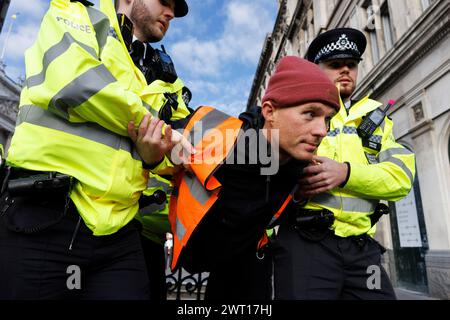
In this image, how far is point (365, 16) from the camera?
37.4 ft

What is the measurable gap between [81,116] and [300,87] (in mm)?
1152

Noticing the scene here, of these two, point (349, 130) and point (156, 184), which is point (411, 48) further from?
point (156, 184)

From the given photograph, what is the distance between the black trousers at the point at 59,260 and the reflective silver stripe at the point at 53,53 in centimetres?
56

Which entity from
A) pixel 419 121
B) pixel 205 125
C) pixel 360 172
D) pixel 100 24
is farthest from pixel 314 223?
pixel 419 121

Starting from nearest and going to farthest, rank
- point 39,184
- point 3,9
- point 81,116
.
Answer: point 39,184 < point 81,116 < point 3,9

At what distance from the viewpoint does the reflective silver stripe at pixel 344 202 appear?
6.79 ft

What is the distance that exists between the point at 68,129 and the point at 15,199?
16.2 inches

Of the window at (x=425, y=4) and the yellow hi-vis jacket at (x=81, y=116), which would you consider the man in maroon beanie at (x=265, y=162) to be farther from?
the window at (x=425, y=4)

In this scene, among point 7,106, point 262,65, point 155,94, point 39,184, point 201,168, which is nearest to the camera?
point 39,184

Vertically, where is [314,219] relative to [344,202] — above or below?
below

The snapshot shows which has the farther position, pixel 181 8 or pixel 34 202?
pixel 181 8

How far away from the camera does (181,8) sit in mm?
2295
